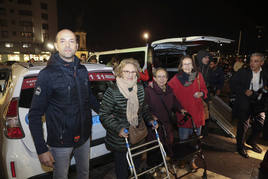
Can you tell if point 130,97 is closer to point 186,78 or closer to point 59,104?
point 59,104

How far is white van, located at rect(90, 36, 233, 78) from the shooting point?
6298 millimetres

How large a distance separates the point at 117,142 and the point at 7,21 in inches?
2180

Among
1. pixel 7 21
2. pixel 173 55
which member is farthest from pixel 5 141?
pixel 7 21

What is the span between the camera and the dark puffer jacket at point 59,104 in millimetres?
1662

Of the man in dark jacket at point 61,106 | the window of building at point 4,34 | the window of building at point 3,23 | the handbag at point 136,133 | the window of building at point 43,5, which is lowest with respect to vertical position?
the handbag at point 136,133

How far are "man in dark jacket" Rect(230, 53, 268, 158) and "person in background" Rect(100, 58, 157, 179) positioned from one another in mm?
2594

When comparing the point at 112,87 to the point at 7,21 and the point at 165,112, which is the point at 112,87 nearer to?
the point at 165,112

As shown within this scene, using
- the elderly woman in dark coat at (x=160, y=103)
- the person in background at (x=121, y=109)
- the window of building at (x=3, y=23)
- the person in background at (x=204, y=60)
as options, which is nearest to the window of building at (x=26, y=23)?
the window of building at (x=3, y=23)

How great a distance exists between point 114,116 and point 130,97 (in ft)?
1.03

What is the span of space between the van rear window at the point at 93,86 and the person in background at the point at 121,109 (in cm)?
19

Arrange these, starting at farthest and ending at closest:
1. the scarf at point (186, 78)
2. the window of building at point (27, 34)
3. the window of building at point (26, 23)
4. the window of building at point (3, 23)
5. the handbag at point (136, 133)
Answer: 1. the window of building at point (26, 23)
2. the window of building at point (27, 34)
3. the window of building at point (3, 23)
4. the scarf at point (186, 78)
5. the handbag at point (136, 133)

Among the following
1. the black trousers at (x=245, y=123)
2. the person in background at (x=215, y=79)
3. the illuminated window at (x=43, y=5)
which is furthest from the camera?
the illuminated window at (x=43, y=5)

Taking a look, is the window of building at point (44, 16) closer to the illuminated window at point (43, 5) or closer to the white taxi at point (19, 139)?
the illuminated window at point (43, 5)

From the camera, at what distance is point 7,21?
4434 cm
